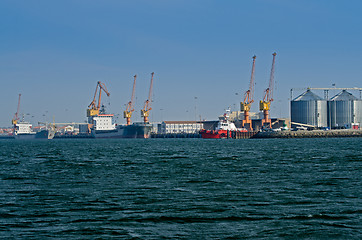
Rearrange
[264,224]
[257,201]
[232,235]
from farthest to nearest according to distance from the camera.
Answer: [257,201], [264,224], [232,235]

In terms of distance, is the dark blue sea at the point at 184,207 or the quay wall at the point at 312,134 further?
the quay wall at the point at 312,134

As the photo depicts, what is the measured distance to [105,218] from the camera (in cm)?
1712

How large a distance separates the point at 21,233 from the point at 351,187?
56.9 ft

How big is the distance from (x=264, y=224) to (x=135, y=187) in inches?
458

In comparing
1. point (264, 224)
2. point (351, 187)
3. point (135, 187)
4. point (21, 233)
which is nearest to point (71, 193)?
point (135, 187)

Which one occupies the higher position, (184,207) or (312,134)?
(312,134)

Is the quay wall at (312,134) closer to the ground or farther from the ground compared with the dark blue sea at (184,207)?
farther from the ground

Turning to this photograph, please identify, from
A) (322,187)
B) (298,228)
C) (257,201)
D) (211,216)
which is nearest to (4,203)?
(211,216)

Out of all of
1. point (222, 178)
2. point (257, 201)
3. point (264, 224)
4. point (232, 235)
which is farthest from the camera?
point (222, 178)

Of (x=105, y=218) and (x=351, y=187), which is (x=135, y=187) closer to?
(x=105, y=218)

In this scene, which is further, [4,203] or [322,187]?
[322,187]

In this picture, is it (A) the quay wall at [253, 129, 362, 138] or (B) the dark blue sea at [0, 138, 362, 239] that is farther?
(A) the quay wall at [253, 129, 362, 138]

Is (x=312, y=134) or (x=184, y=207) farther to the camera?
(x=312, y=134)

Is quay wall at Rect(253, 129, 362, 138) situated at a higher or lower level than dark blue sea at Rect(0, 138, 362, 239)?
higher
